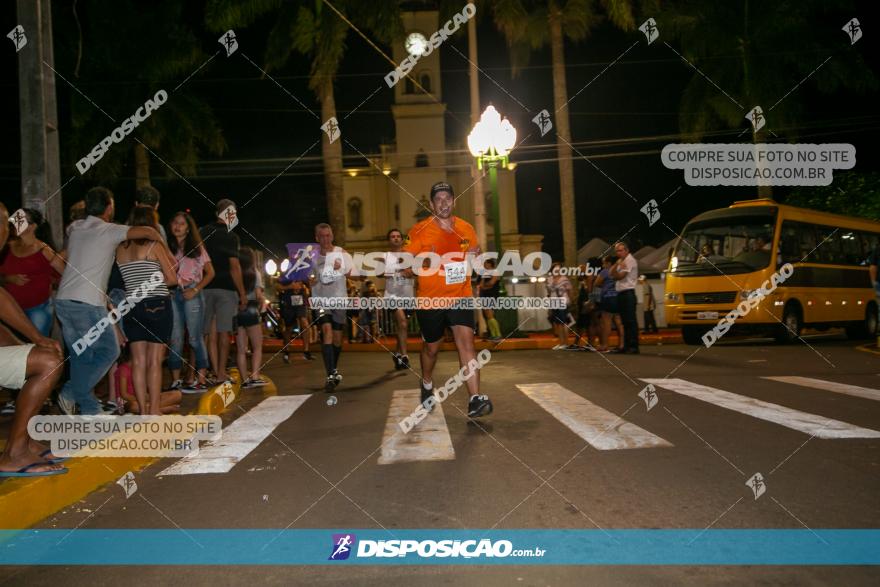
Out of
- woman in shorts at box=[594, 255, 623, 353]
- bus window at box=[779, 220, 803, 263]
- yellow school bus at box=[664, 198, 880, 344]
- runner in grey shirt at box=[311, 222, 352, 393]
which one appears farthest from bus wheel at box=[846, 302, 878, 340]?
runner in grey shirt at box=[311, 222, 352, 393]

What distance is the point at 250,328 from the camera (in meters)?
9.98

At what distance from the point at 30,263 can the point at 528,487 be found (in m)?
4.78

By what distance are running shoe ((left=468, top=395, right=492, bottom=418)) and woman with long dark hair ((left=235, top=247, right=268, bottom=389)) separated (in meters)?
4.11

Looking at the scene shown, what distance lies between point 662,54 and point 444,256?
94.8ft

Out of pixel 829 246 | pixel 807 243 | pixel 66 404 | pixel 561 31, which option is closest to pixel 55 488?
pixel 66 404

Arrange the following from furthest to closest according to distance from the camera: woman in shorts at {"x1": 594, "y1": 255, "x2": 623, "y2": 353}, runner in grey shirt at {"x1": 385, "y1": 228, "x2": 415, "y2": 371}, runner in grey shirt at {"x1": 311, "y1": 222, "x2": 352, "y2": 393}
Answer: woman in shorts at {"x1": 594, "y1": 255, "x2": 623, "y2": 353} → runner in grey shirt at {"x1": 385, "y1": 228, "x2": 415, "y2": 371} → runner in grey shirt at {"x1": 311, "y1": 222, "x2": 352, "y2": 393}

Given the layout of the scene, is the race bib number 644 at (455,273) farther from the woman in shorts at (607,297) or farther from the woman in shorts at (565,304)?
the woman in shorts at (565,304)

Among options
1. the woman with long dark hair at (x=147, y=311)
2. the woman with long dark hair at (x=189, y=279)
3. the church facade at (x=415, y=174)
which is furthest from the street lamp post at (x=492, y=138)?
the church facade at (x=415, y=174)

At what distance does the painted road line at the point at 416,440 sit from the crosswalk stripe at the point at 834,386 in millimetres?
4354

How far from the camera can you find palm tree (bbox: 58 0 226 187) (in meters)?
25.8

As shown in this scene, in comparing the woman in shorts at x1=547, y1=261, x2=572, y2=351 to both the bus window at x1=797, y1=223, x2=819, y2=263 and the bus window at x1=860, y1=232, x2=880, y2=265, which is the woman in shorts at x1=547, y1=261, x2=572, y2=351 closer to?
the bus window at x1=797, y1=223, x2=819, y2=263

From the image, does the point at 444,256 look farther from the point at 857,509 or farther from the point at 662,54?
the point at 662,54

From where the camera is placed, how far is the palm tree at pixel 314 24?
22516 mm

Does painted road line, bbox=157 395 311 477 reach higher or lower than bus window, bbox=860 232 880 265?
lower
